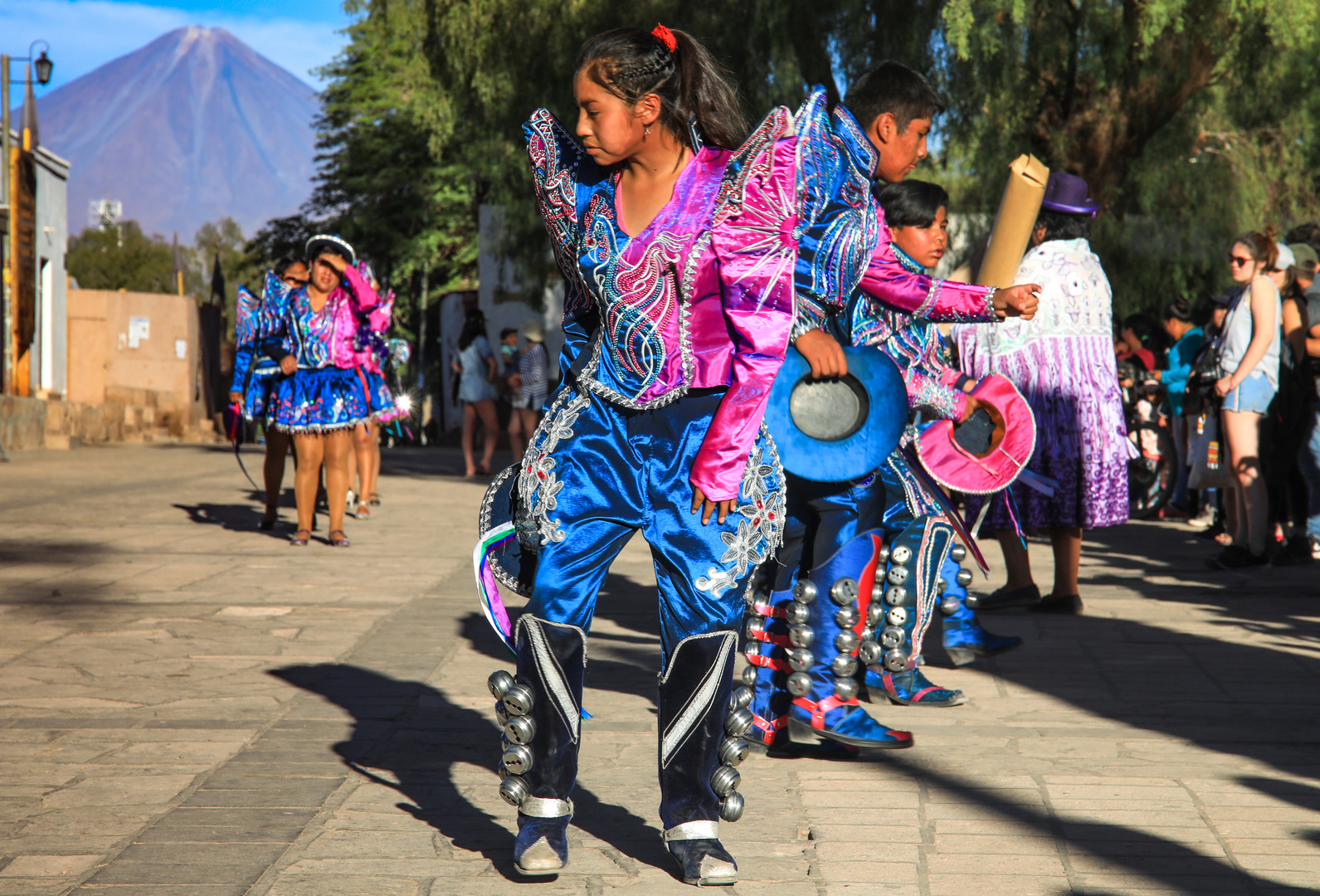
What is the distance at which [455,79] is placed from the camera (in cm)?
1584

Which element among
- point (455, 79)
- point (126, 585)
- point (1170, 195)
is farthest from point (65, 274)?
point (126, 585)

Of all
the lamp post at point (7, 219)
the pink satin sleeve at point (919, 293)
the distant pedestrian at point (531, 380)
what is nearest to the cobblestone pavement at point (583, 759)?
the pink satin sleeve at point (919, 293)

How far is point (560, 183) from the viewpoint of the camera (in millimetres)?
2971

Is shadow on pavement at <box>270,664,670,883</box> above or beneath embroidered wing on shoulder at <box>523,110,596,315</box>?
beneath

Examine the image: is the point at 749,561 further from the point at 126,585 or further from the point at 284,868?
the point at 126,585

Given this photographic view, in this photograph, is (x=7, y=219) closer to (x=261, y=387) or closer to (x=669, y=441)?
(x=261, y=387)

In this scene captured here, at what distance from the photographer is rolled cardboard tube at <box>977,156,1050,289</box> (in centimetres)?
500

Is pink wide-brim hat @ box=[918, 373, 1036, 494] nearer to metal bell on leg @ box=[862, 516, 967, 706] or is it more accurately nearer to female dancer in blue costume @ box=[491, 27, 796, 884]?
metal bell on leg @ box=[862, 516, 967, 706]

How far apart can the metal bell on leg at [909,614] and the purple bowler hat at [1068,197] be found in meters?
2.16

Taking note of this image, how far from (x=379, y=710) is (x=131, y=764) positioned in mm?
858

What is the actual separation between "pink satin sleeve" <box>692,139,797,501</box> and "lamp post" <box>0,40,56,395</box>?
27992mm

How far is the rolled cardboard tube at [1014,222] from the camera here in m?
5.00

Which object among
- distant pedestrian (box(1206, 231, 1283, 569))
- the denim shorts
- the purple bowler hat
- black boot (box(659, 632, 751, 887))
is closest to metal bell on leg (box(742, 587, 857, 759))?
black boot (box(659, 632, 751, 887))

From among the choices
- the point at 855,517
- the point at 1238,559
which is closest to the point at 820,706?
the point at 855,517
